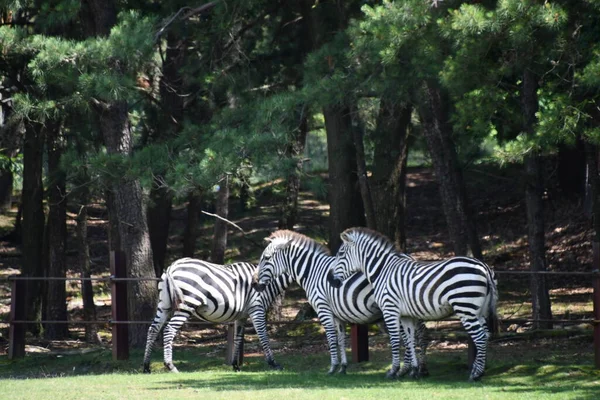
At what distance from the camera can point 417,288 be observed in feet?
36.0

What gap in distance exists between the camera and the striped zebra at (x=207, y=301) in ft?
42.6

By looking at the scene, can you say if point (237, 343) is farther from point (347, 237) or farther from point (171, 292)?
point (347, 237)

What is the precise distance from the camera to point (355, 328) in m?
12.7

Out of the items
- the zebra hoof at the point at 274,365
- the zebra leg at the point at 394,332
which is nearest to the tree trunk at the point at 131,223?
the zebra hoof at the point at 274,365

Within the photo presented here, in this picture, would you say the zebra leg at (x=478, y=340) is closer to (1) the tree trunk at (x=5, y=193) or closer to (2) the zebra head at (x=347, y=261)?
(2) the zebra head at (x=347, y=261)

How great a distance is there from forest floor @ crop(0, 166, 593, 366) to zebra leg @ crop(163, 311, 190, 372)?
2.77 meters

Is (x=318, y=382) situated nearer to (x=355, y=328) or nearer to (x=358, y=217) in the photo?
(x=355, y=328)

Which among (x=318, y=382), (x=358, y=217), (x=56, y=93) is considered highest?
(x=56, y=93)

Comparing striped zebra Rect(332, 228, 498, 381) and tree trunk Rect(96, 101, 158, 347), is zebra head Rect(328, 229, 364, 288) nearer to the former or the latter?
striped zebra Rect(332, 228, 498, 381)

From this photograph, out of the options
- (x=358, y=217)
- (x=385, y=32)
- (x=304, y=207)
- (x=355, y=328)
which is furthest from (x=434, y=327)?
(x=304, y=207)

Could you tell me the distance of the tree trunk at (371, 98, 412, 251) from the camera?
16.1 m

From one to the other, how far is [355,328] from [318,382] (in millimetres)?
1999

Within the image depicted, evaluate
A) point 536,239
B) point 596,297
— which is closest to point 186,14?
point 536,239

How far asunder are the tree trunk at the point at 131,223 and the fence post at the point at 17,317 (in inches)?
75.1
